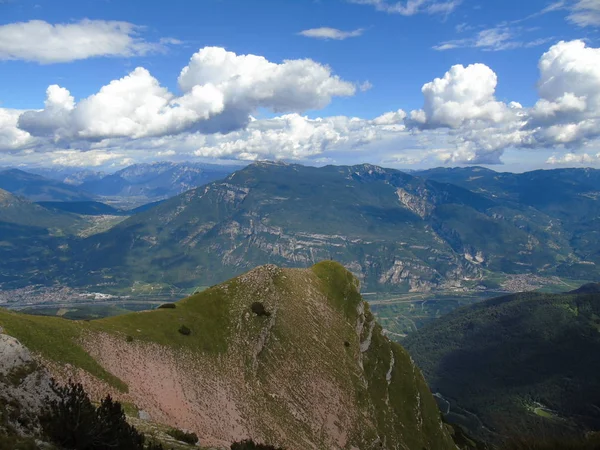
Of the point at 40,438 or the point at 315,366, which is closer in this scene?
the point at 40,438

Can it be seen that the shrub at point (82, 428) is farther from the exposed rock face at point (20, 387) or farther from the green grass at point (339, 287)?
the green grass at point (339, 287)

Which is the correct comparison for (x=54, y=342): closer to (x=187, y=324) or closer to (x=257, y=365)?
(x=187, y=324)

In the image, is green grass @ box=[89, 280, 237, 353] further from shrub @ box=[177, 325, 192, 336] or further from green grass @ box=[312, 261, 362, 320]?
green grass @ box=[312, 261, 362, 320]

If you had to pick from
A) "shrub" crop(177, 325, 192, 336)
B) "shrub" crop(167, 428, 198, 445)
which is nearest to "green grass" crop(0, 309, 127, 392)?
"shrub" crop(167, 428, 198, 445)

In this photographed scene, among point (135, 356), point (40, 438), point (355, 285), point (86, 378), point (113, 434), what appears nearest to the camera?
point (40, 438)

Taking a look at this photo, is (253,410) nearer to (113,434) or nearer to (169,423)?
(169,423)

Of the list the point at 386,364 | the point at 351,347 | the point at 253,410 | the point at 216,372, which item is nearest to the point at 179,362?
the point at 216,372
